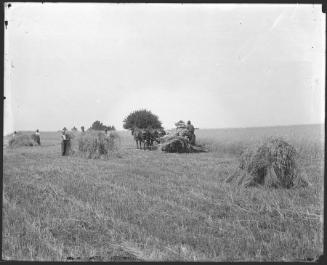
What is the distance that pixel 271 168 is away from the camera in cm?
949

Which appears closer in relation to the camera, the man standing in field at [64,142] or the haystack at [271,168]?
the haystack at [271,168]

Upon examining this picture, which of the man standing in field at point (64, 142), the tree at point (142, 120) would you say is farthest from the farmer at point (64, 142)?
the tree at point (142, 120)

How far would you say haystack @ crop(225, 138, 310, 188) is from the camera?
934 centimetres

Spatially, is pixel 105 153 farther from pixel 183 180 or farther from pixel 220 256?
pixel 220 256

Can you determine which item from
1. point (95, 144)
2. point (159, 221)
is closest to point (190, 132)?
point (95, 144)

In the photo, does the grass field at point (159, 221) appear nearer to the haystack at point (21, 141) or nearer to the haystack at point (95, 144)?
the haystack at point (95, 144)

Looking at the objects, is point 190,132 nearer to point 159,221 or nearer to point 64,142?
point 64,142

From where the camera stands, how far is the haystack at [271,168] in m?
9.34

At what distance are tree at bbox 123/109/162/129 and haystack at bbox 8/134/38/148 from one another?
1307 cm

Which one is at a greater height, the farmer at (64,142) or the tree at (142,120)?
the tree at (142,120)

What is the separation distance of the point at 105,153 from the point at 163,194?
11231 mm

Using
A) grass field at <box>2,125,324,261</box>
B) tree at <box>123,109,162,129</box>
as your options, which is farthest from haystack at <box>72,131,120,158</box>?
tree at <box>123,109,162,129</box>

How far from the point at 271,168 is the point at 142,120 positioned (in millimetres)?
32342

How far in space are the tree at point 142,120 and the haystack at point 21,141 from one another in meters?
13.1
